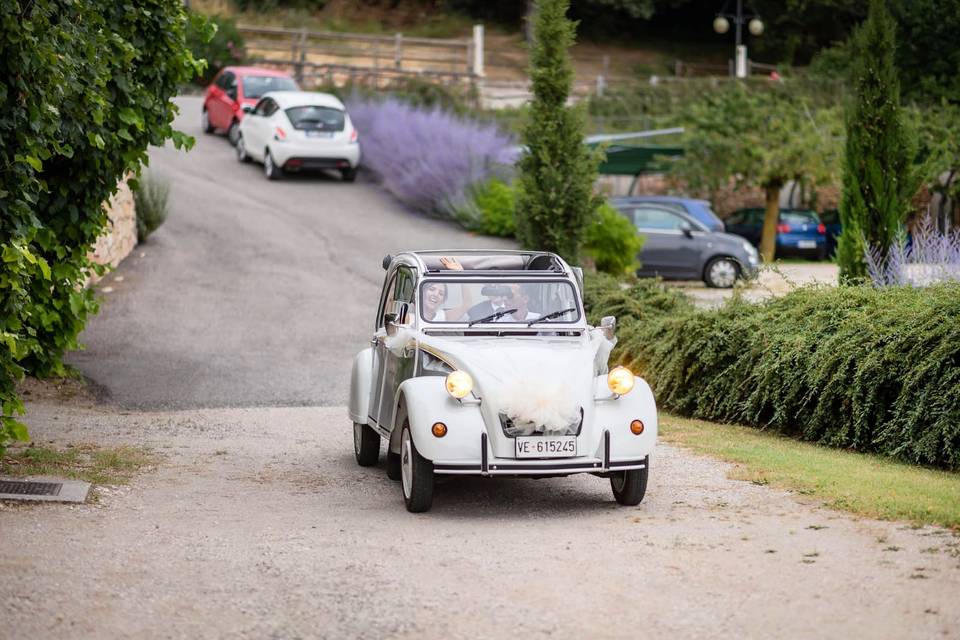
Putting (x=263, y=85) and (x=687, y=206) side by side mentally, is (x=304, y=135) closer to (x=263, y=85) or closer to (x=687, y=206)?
(x=263, y=85)

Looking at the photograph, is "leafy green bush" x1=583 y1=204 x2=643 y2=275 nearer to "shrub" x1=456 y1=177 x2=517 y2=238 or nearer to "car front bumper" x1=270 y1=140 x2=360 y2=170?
"shrub" x1=456 y1=177 x2=517 y2=238

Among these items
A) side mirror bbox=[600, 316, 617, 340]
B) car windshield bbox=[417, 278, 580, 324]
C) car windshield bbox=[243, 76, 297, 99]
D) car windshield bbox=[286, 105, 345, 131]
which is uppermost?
car windshield bbox=[243, 76, 297, 99]

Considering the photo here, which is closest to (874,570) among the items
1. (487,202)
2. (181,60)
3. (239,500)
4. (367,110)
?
(239,500)

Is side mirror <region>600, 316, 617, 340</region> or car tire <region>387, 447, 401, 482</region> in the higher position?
side mirror <region>600, 316, 617, 340</region>

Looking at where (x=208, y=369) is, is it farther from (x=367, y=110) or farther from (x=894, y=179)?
(x=367, y=110)

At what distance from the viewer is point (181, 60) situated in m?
12.9

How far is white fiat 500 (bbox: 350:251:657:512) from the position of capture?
873 centimetres

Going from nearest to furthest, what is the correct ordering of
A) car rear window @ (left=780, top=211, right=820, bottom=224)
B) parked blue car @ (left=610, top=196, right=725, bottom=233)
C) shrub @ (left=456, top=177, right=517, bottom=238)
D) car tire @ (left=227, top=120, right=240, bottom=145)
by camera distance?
shrub @ (left=456, top=177, right=517, bottom=238), parked blue car @ (left=610, top=196, right=725, bottom=233), car tire @ (left=227, top=120, right=240, bottom=145), car rear window @ (left=780, top=211, right=820, bottom=224)

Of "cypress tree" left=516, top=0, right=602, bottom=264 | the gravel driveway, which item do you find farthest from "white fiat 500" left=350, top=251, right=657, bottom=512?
"cypress tree" left=516, top=0, right=602, bottom=264

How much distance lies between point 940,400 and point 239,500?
534 centimetres

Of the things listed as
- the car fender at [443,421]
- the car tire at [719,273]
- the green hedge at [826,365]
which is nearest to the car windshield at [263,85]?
the car tire at [719,273]

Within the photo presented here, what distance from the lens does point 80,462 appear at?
10789mm

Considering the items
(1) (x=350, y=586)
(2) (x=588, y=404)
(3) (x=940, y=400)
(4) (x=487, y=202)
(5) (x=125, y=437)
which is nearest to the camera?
(1) (x=350, y=586)

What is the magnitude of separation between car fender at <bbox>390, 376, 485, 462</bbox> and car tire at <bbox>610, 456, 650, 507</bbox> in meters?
1.09
